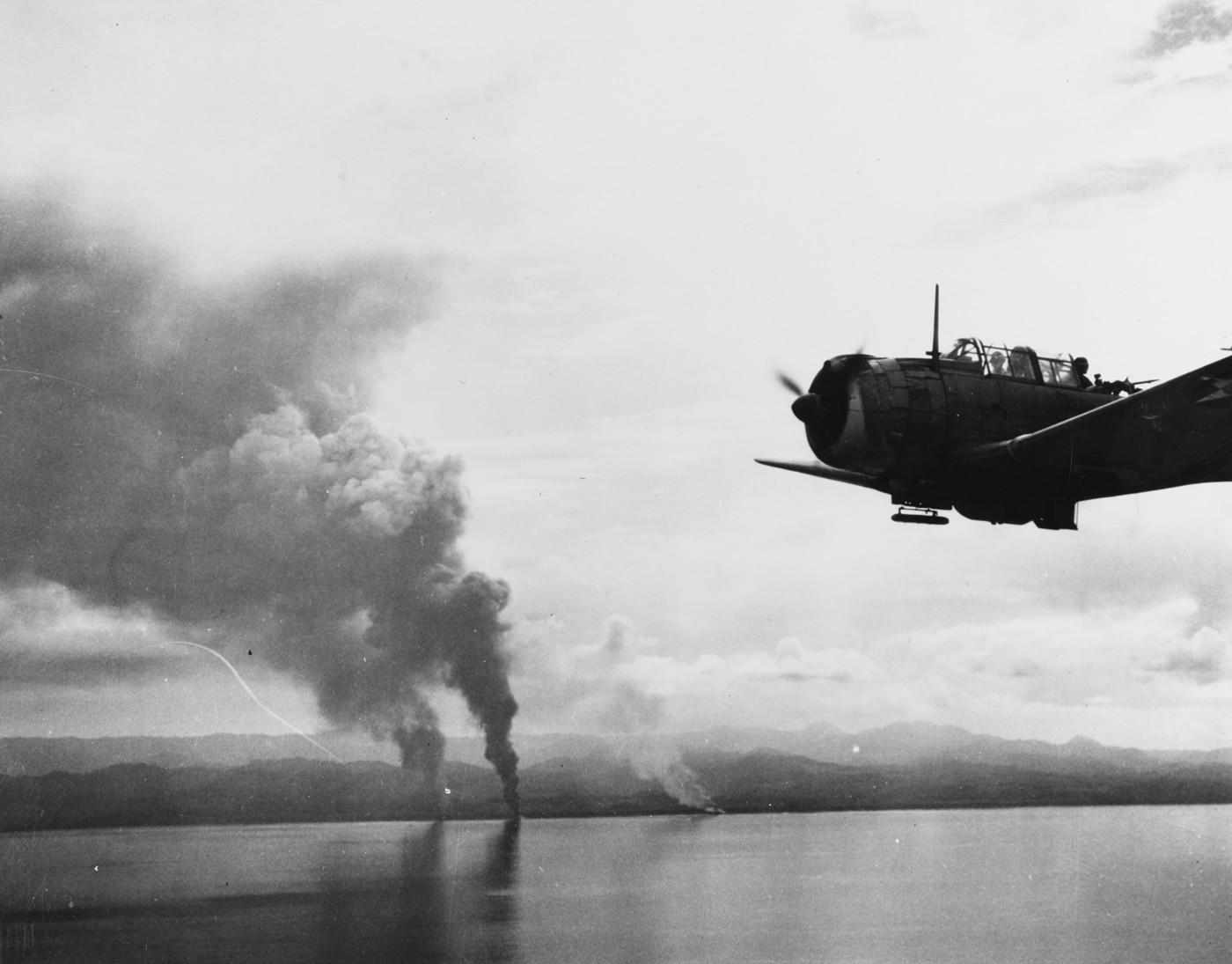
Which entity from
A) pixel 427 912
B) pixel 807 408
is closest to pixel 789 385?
pixel 807 408

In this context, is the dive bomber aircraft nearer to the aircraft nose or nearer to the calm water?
the aircraft nose

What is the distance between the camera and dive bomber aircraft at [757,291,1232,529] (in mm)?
25906

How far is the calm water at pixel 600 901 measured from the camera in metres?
99.4

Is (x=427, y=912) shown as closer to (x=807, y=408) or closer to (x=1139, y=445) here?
(x=807, y=408)

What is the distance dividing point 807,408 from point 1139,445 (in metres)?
7.13

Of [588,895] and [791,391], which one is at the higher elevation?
[791,391]

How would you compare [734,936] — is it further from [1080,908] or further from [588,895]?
[1080,908]

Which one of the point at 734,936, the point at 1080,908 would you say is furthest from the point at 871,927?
the point at 1080,908

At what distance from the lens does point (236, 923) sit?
10994 centimetres

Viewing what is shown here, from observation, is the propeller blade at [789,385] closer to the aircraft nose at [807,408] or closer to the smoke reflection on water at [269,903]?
the aircraft nose at [807,408]

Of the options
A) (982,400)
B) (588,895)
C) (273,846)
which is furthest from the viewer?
(273,846)

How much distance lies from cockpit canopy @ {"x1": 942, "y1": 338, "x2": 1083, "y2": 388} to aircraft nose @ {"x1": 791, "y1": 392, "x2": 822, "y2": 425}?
365 centimetres

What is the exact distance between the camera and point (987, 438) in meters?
27.4

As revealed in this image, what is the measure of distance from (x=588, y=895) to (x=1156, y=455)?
120m
